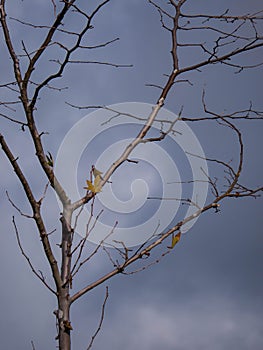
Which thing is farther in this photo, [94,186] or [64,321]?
[94,186]

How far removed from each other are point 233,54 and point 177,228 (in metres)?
1.06

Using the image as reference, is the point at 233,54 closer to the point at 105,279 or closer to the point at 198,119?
the point at 198,119

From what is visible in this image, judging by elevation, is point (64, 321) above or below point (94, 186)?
below

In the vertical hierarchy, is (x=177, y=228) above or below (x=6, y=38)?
below

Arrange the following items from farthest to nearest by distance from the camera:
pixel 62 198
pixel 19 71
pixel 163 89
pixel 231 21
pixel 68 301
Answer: pixel 231 21
pixel 163 89
pixel 19 71
pixel 62 198
pixel 68 301

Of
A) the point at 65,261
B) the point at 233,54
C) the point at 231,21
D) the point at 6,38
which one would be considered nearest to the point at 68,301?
the point at 65,261

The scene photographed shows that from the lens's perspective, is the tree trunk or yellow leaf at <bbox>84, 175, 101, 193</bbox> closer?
the tree trunk

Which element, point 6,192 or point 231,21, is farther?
point 231,21

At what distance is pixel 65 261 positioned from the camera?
238cm

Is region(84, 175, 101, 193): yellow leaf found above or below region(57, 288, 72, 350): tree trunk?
above

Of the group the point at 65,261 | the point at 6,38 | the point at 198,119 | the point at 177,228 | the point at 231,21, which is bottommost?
the point at 65,261

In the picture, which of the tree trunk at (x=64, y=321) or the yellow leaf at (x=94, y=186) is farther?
the yellow leaf at (x=94, y=186)

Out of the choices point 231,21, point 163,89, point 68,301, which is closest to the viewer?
point 68,301

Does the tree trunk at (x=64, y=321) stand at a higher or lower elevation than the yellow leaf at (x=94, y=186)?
lower
